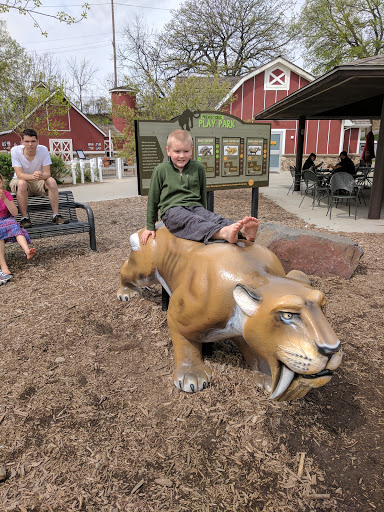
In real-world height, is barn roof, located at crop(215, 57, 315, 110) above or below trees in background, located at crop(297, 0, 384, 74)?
below

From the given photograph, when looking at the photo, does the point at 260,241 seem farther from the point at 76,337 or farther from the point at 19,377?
the point at 19,377

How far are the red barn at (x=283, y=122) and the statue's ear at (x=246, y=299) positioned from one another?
69.9 ft

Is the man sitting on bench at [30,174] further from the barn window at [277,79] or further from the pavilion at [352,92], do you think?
the barn window at [277,79]

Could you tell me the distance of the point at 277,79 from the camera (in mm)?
21844

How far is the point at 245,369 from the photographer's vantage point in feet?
8.64

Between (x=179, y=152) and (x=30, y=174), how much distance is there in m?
3.29

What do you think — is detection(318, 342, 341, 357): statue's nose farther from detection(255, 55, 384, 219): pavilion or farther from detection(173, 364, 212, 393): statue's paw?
detection(255, 55, 384, 219): pavilion

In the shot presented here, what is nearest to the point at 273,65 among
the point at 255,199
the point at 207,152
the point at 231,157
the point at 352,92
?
the point at 352,92

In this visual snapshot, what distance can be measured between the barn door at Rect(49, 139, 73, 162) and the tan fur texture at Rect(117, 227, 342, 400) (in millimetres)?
24947

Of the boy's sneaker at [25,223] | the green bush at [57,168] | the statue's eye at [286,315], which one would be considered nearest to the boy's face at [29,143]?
the boy's sneaker at [25,223]

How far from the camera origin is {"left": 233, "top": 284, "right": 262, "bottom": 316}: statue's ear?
178 cm

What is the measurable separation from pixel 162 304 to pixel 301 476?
1991 mm

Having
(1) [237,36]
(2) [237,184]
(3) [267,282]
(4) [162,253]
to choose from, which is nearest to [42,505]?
(3) [267,282]

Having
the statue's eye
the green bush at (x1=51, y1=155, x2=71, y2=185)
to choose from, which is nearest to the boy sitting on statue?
the statue's eye
